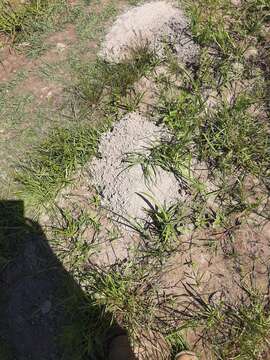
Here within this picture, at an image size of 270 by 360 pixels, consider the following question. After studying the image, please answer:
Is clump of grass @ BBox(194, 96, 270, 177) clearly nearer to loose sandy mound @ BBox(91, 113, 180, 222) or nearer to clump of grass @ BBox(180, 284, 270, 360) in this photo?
loose sandy mound @ BBox(91, 113, 180, 222)

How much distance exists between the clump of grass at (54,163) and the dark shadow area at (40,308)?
0.85 ft

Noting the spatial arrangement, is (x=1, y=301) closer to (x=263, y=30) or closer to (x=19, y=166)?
(x=19, y=166)

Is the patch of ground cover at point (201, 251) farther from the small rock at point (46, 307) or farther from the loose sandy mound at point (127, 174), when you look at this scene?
the small rock at point (46, 307)

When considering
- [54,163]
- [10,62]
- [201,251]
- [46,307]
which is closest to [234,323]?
[201,251]

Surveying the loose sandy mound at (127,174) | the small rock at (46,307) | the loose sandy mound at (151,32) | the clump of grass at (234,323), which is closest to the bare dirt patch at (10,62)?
the loose sandy mound at (151,32)

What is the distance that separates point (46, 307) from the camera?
9.85 ft

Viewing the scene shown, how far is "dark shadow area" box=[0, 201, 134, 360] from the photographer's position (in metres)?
2.83

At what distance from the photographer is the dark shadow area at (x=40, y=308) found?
9.27ft

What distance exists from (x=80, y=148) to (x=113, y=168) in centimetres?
37

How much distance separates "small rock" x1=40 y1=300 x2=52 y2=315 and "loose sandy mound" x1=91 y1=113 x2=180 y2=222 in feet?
2.72

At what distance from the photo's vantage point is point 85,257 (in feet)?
10.3

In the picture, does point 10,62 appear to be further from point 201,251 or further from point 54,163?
point 201,251

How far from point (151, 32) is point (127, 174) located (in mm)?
1642

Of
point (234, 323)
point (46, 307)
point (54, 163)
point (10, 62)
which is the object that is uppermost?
point (10, 62)
